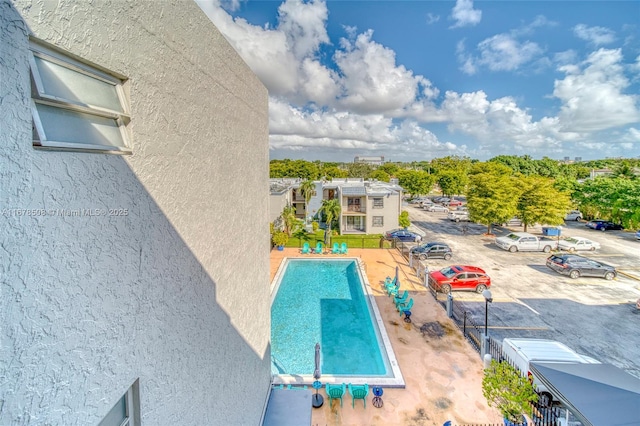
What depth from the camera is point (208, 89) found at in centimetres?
405

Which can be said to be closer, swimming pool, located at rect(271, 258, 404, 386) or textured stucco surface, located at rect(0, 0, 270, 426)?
textured stucco surface, located at rect(0, 0, 270, 426)

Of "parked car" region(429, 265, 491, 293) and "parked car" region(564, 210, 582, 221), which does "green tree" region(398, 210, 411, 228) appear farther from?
"parked car" region(564, 210, 582, 221)

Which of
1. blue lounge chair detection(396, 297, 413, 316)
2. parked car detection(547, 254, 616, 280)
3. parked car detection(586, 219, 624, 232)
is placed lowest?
blue lounge chair detection(396, 297, 413, 316)

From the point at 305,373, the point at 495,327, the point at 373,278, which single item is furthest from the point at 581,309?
the point at 305,373

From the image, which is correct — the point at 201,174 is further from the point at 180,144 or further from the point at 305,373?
the point at 305,373

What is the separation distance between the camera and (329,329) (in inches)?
539

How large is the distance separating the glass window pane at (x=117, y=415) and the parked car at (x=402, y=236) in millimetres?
26638

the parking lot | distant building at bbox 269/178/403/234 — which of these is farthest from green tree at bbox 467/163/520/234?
distant building at bbox 269/178/403/234

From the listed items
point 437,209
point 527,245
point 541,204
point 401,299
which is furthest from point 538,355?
point 437,209

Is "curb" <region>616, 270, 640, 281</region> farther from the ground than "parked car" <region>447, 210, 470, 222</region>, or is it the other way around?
"parked car" <region>447, 210, 470, 222</region>

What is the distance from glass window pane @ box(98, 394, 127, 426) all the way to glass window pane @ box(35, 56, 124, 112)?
2.30 metres

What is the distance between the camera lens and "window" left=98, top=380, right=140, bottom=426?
7.76ft

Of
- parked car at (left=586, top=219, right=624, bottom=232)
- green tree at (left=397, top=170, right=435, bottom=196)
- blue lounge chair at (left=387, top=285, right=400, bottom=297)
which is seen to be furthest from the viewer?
green tree at (left=397, top=170, right=435, bottom=196)

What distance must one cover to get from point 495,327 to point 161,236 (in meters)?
14.8
